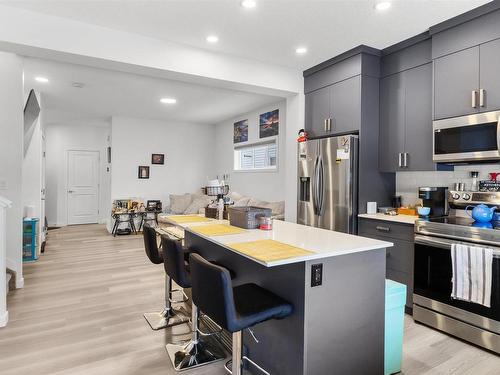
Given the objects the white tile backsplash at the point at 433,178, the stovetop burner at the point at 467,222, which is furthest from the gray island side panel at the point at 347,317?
the white tile backsplash at the point at 433,178

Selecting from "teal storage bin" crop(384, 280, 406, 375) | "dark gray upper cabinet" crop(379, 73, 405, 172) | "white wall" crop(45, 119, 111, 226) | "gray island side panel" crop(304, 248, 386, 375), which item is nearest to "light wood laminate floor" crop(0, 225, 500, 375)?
"teal storage bin" crop(384, 280, 406, 375)

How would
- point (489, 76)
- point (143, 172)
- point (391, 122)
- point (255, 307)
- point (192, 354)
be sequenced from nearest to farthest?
point (255, 307) → point (192, 354) → point (489, 76) → point (391, 122) → point (143, 172)

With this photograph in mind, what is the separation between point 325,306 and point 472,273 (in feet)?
4.92

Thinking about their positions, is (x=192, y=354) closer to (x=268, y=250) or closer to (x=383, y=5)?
(x=268, y=250)

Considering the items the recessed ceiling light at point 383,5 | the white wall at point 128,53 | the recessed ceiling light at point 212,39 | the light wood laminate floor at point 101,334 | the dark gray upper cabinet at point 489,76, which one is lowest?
the light wood laminate floor at point 101,334

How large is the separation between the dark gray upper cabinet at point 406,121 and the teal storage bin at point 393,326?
1.69 metres

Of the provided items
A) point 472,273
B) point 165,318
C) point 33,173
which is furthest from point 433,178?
point 33,173

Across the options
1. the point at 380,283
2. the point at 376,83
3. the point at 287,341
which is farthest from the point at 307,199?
the point at 287,341

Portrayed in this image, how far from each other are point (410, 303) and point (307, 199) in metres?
1.64

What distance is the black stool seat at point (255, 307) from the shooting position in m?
1.55

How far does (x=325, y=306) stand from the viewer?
5.75 feet

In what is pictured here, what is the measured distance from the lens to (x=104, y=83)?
16.2 feet

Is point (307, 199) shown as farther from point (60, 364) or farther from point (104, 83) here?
point (104, 83)

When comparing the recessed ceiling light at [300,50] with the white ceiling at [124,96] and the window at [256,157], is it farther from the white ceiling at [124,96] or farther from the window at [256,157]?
the window at [256,157]
